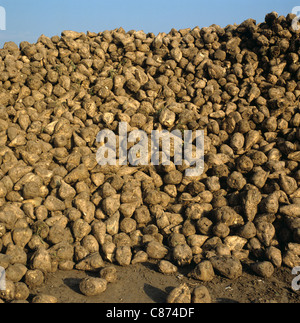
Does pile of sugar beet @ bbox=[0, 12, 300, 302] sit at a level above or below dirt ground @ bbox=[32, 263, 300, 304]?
above

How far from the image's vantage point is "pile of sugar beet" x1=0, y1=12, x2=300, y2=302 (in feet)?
12.0

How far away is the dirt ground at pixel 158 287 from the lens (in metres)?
3.10

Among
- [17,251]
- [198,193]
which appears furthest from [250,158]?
[17,251]

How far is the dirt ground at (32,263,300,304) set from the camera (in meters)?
3.10

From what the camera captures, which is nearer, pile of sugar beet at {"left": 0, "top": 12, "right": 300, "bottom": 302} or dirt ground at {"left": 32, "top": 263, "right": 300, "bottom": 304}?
dirt ground at {"left": 32, "top": 263, "right": 300, "bottom": 304}

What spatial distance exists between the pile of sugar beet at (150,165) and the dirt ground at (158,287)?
9 cm

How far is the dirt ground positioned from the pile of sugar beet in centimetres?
9

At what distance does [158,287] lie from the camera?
328 centimetres

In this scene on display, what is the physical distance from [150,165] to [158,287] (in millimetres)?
1852

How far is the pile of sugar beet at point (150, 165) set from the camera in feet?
12.0

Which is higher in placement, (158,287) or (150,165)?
(150,165)

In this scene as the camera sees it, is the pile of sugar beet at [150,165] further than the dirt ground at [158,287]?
Yes

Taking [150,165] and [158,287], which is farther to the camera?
[150,165]

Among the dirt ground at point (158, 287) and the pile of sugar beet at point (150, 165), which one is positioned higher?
the pile of sugar beet at point (150, 165)
